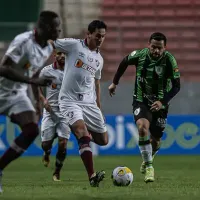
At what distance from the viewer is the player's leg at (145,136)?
9.75 m

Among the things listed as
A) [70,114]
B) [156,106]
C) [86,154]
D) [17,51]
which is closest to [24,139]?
[17,51]

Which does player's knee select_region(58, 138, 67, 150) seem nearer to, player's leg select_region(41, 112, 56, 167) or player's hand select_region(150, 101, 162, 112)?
player's leg select_region(41, 112, 56, 167)

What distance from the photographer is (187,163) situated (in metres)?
14.6

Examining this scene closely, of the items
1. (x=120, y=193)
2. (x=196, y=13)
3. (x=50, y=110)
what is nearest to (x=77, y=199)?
(x=120, y=193)

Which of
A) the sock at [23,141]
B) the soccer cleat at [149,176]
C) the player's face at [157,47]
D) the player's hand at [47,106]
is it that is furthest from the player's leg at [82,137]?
the player's hand at [47,106]

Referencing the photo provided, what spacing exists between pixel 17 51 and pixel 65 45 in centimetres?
180

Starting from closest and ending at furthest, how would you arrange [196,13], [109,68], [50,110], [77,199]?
1. [77,199]
2. [50,110]
3. [109,68]
4. [196,13]

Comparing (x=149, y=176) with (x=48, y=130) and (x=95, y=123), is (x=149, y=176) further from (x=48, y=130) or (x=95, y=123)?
(x=48, y=130)

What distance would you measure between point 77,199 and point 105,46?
39.9 ft

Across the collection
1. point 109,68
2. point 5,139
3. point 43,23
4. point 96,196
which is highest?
point 43,23

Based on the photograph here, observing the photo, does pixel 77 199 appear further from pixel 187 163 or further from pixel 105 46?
pixel 105 46

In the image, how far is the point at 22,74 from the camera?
7719mm

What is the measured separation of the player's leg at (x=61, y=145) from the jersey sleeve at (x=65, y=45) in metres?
1.87

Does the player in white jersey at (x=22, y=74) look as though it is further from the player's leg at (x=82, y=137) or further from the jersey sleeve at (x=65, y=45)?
the jersey sleeve at (x=65, y=45)
